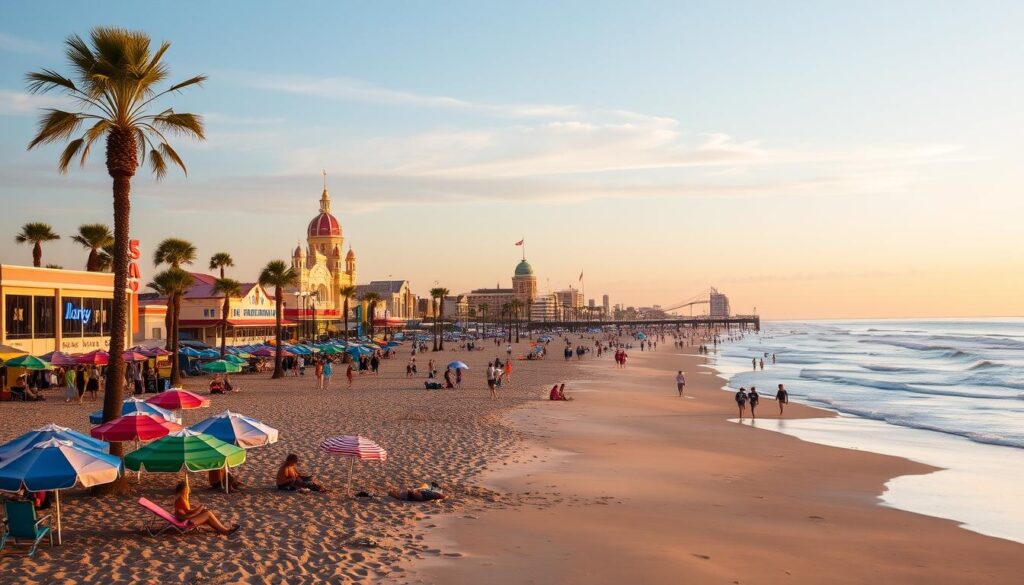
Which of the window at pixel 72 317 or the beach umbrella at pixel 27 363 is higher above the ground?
the window at pixel 72 317

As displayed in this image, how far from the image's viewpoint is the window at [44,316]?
36.2 meters

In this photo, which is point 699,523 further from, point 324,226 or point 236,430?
point 324,226

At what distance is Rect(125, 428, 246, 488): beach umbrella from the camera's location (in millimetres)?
12094

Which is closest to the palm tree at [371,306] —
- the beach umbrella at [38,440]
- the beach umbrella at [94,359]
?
the beach umbrella at [94,359]

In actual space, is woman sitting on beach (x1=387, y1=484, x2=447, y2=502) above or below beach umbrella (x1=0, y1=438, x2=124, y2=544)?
below

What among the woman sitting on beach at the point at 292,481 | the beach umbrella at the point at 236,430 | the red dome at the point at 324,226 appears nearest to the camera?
the beach umbrella at the point at 236,430

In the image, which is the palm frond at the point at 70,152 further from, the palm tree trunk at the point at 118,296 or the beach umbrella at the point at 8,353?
the beach umbrella at the point at 8,353

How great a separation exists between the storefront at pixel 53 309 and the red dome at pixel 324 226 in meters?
87.8

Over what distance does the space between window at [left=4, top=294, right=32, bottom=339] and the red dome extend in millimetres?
93334

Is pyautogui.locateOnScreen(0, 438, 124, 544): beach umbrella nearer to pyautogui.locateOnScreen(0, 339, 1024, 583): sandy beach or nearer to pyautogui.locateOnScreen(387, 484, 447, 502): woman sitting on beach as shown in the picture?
pyautogui.locateOnScreen(0, 339, 1024, 583): sandy beach

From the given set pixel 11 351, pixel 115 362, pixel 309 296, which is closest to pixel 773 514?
pixel 115 362

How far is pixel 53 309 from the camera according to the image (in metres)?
37.2

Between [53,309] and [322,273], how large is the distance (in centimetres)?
7355

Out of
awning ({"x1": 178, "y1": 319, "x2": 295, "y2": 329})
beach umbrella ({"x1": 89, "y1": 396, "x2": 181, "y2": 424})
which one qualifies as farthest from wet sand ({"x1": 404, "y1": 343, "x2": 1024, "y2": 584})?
awning ({"x1": 178, "y1": 319, "x2": 295, "y2": 329})
